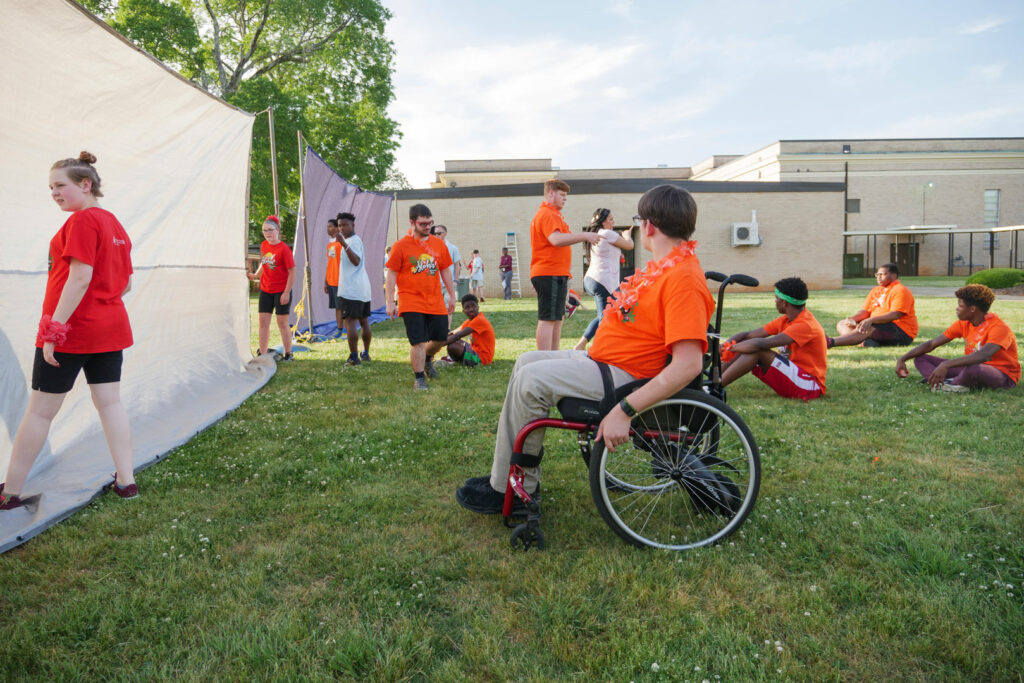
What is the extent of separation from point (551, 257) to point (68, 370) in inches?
172

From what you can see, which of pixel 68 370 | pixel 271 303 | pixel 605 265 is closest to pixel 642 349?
pixel 68 370

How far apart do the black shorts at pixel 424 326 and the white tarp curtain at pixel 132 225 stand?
173 cm

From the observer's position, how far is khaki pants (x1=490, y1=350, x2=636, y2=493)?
2717 mm

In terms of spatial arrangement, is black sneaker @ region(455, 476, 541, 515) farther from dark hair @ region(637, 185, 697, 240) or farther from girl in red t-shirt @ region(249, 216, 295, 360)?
girl in red t-shirt @ region(249, 216, 295, 360)

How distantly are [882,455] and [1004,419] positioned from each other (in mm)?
1502

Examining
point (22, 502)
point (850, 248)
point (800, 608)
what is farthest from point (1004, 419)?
point (850, 248)

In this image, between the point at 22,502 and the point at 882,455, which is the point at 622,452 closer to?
the point at 882,455

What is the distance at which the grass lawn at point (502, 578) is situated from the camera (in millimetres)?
2014

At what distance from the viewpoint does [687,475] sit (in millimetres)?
2859

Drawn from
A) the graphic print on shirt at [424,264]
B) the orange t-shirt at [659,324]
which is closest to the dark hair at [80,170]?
the orange t-shirt at [659,324]

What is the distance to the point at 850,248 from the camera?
135ft

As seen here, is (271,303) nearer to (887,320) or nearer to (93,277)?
(93,277)

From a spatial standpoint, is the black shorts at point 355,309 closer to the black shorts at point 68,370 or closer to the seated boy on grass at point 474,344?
the seated boy on grass at point 474,344

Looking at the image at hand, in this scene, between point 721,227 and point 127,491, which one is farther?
point 721,227
